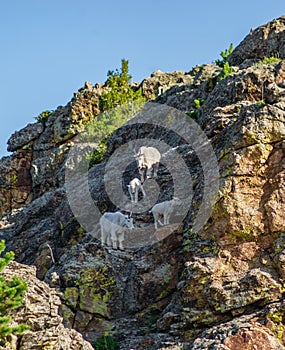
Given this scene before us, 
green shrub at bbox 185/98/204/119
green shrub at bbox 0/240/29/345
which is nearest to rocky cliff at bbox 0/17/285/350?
green shrub at bbox 185/98/204/119

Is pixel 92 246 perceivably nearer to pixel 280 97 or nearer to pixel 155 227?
pixel 155 227

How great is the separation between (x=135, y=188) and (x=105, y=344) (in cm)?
819

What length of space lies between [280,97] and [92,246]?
9812mm

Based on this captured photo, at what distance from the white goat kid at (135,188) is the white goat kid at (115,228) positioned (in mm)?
2004

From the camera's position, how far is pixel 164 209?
2933cm

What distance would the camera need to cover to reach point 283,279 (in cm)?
2477

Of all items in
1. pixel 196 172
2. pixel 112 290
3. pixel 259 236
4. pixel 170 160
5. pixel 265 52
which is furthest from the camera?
pixel 265 52

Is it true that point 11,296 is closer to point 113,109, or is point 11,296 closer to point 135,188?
point 135,188

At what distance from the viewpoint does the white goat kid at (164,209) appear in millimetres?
29266

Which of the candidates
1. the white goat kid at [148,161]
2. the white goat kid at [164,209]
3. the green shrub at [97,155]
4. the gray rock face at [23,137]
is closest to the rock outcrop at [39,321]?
the white goat kid at [164,209]

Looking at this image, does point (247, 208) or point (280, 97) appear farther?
point (280, 97)

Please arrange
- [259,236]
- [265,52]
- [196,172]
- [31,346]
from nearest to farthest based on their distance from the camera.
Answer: [31,346], [259,236], [196,172], [265,52]

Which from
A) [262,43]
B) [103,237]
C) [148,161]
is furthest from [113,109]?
[103,237]

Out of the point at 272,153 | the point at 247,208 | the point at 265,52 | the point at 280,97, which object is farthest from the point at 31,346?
the point at 265,52
